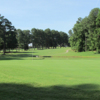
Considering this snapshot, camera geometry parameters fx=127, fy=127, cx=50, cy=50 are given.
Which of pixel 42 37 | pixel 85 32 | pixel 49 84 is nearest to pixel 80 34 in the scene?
pixel 85 32

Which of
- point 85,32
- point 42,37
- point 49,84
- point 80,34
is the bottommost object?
point 49,84

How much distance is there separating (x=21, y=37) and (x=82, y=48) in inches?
2301

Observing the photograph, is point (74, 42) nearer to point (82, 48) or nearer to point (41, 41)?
point (82, 48)

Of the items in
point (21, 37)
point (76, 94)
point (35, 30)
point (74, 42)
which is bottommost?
point (76, 94)

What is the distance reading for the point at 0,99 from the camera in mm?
4223

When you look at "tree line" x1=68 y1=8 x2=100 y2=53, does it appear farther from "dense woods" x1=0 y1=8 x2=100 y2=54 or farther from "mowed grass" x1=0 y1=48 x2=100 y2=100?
"mowed grass" x1=0 y1=48 x2=100 y2=100

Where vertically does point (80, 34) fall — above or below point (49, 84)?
above

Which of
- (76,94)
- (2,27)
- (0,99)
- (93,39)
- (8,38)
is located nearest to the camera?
(0,99)

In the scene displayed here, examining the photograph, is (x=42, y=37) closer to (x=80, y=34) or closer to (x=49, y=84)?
(x=80, y=34)

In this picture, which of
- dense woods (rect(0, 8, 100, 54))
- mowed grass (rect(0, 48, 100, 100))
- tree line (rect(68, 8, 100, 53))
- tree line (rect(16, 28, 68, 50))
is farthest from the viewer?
tree line (rect(16, 28, 68, 50))

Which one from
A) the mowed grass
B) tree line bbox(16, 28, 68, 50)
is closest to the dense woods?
tree line bbox(16, 28, 68, 50)

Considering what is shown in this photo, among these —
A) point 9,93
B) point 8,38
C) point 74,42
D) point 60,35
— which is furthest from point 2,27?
point 60,35

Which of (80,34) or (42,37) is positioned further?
(42,37)

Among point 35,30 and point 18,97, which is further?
point 35,30
